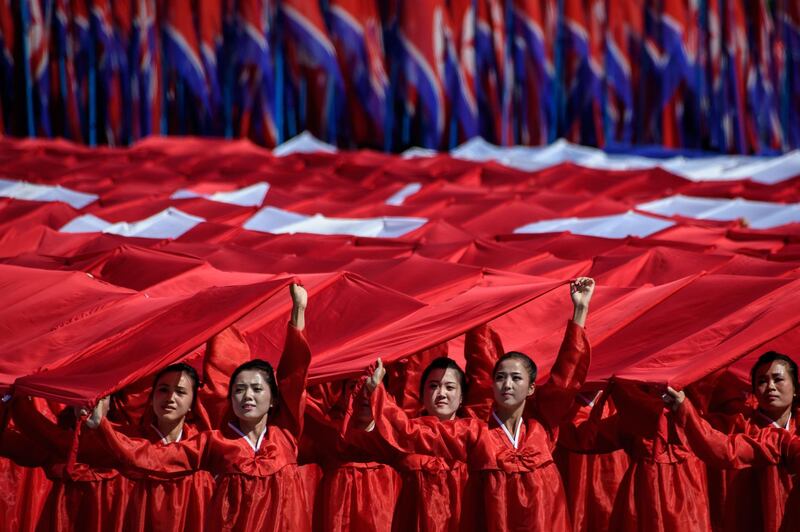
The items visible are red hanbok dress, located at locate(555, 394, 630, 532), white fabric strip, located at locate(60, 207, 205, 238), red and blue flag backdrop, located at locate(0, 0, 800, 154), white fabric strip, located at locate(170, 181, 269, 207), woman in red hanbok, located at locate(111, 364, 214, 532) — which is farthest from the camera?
red and blue flag backdrop, located at locate(0, 0, 800, 154)

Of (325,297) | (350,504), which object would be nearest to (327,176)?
(325,297)

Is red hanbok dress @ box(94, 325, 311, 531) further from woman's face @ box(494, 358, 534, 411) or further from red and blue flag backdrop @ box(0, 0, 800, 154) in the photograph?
red and blue flag backdrop @ box(0, 0, 800, 154)

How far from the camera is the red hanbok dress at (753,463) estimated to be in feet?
19.9

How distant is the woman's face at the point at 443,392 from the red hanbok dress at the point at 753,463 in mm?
1019

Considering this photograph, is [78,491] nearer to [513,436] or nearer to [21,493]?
[21,493]

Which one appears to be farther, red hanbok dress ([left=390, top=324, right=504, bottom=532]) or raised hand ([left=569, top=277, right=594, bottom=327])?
red hanbok dress ([left=390, top=324, right=504, bottom=532])

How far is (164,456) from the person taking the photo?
5852mm

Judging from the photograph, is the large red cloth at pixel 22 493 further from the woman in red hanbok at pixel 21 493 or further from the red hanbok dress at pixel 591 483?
the red hanbok dress at pixel 591 483

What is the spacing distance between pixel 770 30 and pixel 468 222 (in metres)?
10.0

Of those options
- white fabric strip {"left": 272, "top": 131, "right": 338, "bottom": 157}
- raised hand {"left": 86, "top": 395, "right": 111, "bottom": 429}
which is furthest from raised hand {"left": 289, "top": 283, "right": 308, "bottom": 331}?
white fabric strip {"left": 272, "top": 131, "right": 338, "bottom": 157}

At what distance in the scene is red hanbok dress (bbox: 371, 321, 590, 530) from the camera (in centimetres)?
597

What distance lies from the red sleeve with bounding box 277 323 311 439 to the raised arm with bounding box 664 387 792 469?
1.63m

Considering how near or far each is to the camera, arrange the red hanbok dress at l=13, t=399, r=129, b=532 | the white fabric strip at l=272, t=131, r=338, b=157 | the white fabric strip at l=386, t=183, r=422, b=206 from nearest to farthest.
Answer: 1. the red hanbok dress at l=13, t=399, r=129, b=532
2. the white fabric strip at l=386, t=183, r=422, b=206
3. the white fabric strip at l=272, t=131, r=338, b=157

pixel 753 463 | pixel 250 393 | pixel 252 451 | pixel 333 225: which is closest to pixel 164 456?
pixel 252 451
